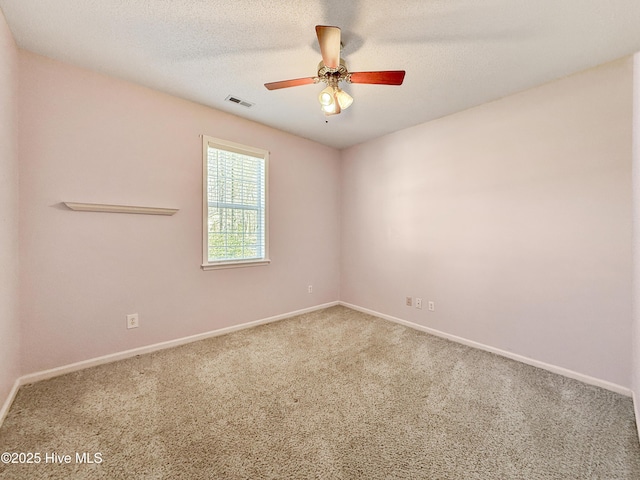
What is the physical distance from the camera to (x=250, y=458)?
1.36 metres

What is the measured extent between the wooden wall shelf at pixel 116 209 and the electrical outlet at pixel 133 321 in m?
0.97

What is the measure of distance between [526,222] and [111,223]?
148 inches

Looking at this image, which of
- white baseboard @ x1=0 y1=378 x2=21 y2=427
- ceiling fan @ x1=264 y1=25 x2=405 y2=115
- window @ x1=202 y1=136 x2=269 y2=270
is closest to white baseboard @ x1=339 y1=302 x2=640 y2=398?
window @ x1=202 y1=136 x2=269 y2=270

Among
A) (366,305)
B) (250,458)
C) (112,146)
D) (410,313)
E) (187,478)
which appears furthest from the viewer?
(366,305)

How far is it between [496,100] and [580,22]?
947 mm

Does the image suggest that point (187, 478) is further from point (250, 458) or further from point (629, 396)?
point (629, 396)

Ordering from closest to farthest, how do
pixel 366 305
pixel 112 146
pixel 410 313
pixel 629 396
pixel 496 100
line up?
pixel 629 396 → pixel 112 146 → pixel 496 100 → pixel 410 313 → pixel 366 305

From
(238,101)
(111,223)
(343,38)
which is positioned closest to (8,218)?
(111,223)

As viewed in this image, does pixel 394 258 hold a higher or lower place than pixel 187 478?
higher

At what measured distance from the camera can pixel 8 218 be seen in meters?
1.77

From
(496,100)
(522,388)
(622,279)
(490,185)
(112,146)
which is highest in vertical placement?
(496,100)

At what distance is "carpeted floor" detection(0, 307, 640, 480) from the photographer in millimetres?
1315

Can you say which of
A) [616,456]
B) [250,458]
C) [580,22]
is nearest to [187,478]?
[250,458]

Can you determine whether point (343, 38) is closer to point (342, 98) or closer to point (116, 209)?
point (342, 98)
